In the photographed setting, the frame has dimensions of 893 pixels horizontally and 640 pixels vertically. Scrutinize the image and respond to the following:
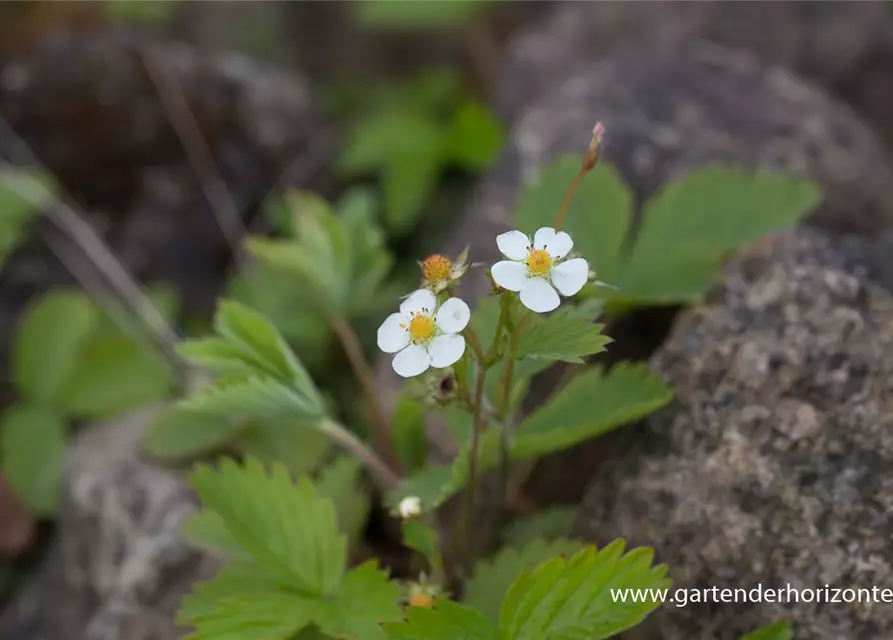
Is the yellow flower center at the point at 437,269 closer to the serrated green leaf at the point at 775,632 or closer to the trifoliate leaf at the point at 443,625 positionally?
the trifoliate leaf at the point at 443,625

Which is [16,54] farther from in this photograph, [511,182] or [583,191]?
[583,191]

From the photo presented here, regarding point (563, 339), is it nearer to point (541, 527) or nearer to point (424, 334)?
point (424, 334)

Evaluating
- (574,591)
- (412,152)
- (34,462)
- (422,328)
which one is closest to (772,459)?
(574,591)

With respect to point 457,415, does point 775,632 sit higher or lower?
lower

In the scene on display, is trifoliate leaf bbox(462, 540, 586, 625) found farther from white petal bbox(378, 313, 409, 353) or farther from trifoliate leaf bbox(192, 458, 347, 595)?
white petal bbox(378, 313, 409, 353)

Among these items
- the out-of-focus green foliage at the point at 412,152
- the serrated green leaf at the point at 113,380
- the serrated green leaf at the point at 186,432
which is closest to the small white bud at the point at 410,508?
the serrated green leaf at the point at 186,432

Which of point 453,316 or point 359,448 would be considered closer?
point 453,316
